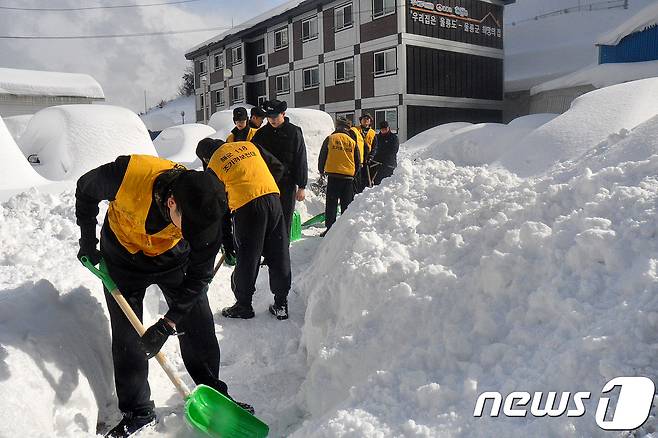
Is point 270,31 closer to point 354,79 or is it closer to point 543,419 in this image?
point 354,79

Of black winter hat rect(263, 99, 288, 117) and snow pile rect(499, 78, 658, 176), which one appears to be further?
snow pile rect(499, 78, 658, 176)

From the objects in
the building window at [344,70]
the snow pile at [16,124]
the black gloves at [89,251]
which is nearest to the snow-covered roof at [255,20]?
the building window at [344,70]

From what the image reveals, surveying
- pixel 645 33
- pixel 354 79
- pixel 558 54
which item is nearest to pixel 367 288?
pixel 645 33

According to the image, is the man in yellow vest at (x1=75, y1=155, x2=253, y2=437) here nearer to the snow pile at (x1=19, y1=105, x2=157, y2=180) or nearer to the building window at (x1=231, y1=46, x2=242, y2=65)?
the snow pile at (x1=19, y1=105, x2=157, y2=180)

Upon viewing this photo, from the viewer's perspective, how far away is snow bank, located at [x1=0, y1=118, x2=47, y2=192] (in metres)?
5.69

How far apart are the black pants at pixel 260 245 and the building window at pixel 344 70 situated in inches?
704

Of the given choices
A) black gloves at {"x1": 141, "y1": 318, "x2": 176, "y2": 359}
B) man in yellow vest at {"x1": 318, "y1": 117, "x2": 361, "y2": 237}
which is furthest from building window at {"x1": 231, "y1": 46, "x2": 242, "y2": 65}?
black gloves at {"x1": 141, "y1": 318, "x2": 176, "y2": 359}

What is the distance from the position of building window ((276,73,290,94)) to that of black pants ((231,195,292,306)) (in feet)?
70.9

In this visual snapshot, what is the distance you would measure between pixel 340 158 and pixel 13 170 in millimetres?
3957

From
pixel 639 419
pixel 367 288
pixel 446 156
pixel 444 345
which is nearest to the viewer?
pixel 639 419

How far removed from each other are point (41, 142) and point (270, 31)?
19.6 meters

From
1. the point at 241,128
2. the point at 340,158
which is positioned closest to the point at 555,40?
the point at 340,158

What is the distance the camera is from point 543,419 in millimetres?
1850

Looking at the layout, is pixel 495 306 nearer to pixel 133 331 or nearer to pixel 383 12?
pixel 133 331
